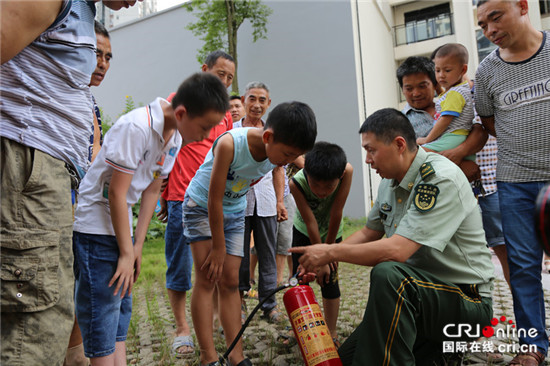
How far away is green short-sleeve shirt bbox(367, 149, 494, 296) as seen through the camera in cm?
210

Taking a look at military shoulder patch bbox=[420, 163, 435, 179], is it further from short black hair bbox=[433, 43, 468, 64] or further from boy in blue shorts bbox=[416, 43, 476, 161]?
short black hair bbox=[433, 43, 468, 64]

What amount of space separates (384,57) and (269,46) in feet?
14.7

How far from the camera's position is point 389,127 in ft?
7.41

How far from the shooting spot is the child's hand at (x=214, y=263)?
234 cm

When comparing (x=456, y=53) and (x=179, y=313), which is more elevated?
(x=456, y=53)

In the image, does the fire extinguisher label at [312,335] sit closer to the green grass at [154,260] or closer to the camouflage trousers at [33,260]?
the camouflage trousers at [33,260]

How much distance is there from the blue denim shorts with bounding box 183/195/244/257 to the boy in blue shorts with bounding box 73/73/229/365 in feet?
1.56

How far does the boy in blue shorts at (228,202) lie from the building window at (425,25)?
1556cm

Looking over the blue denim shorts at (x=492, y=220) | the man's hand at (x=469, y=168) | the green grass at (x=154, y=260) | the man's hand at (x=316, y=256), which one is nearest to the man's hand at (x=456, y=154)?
the man's hand at (x=469, y=168)

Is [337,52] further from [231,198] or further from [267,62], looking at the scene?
[231,198]

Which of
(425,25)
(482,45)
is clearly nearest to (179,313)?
(482,45)

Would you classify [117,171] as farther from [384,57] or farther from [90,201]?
[384,57]

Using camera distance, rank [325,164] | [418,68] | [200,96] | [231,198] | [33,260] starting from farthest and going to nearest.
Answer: [418,68] → [325,164] → [231,198] → [200,96] → [33,260]

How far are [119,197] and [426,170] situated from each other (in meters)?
1.57
